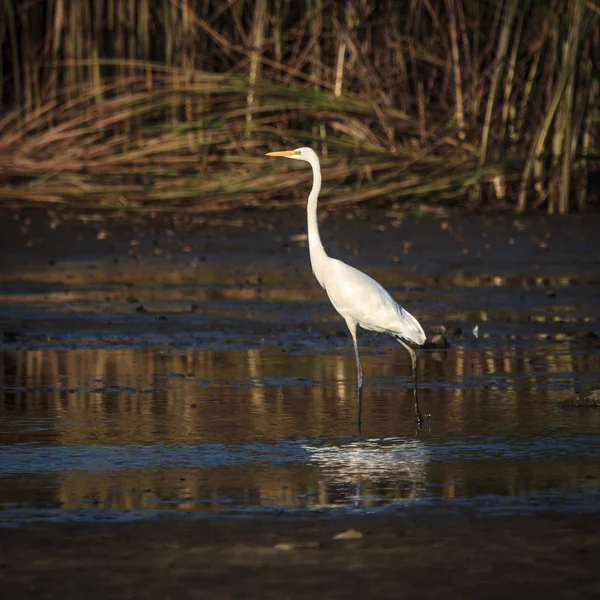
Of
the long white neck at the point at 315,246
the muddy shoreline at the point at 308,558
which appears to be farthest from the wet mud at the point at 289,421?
the long white neck at the point at 315,246

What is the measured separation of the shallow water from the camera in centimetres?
616

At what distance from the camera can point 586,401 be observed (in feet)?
26.2

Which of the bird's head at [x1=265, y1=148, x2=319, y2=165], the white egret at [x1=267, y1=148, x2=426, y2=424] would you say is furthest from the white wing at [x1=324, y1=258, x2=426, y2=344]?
the bird's head at [x1=265, y1=148, x2=319, y2=165]

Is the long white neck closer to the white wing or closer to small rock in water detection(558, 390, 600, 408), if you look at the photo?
the white wing

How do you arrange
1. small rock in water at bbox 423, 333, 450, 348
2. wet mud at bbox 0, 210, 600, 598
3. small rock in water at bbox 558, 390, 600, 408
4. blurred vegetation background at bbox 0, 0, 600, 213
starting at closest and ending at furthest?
wet mud at bbox 0, 210, 600, 598
small rock in water at bbox 558, 390, 600, 408
small rock in water at bbox 423, 333, 450, 348
blurred vegetation background at bbox 0, 0, 600, 213

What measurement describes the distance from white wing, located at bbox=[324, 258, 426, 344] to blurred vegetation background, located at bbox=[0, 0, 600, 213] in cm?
805

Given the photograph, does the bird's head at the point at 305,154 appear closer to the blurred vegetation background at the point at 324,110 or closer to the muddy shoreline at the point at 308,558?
the muddy shoreline at the point at 308,558

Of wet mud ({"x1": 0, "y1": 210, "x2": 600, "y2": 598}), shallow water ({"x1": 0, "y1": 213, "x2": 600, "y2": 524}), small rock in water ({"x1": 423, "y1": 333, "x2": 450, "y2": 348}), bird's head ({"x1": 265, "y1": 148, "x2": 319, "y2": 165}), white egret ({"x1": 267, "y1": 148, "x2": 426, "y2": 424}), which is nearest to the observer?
wet mud ({"x1": 0, "y1": 210, "x2": 600, "y2": 598})

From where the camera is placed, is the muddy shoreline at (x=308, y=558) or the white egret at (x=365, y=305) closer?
the muddy shoreline at (x=308, y=558)

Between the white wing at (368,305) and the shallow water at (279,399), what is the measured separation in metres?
0.35

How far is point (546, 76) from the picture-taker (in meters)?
17.9

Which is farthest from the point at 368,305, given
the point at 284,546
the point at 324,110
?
the point at 324,110

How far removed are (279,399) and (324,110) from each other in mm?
10141

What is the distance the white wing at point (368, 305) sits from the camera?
8.47 metres
